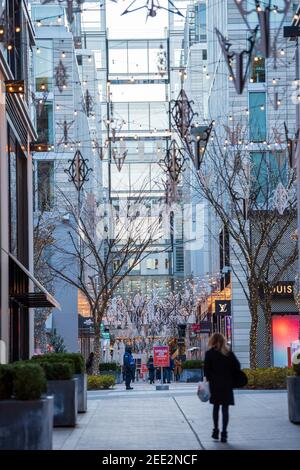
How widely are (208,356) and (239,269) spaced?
1314 inches

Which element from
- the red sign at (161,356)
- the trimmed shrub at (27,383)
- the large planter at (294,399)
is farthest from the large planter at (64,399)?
the red sign at (161,356)

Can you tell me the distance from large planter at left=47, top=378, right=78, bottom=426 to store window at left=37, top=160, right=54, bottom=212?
1254 inches

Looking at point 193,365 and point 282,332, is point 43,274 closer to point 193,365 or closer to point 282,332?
point 193,365

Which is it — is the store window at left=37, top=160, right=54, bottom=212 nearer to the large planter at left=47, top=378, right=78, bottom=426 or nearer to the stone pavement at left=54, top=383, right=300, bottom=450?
the stone pavement at left=54, top=383, right=300, bottom=450

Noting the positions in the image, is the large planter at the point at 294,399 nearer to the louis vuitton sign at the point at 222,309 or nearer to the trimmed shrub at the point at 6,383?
the trimmed shrub at the point at 6,383

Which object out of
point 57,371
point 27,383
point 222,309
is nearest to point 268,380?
point 57,371

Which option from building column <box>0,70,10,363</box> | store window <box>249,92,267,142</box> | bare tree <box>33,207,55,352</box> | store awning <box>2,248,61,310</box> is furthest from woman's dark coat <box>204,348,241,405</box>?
store window <box>249,92,267,142</box>

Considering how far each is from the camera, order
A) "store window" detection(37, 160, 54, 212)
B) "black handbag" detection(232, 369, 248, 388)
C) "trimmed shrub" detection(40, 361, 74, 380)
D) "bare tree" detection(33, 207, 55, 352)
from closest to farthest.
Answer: "black handbag" detection(232, 369, 248, 388) → "trimmed shrub" detection(40, 361, 74, 380) → "bare tree" detection(33, 207, 55, 352) → "store window" detection(37, 160, 54, 212)

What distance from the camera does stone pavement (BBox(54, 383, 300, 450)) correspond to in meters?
15.8

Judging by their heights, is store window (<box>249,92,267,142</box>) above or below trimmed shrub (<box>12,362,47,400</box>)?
above

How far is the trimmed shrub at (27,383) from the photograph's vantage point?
1300 cm

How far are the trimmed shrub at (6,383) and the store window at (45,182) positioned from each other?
38.0 metres

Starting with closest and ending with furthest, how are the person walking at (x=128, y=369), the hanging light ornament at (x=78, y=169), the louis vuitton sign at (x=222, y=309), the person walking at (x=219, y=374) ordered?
the person walking at (x=219, y=374), the hanging light ornament at (x=78, y=169), the person walking at (x=128, y=369), the louis vuitton sign at (x=222, y=309)

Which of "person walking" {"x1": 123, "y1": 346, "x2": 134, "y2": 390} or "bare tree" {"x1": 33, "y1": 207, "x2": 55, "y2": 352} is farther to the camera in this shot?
"bare tree" {"x1": 33, "y1": 207, "x2": 55, "y2": 352}
